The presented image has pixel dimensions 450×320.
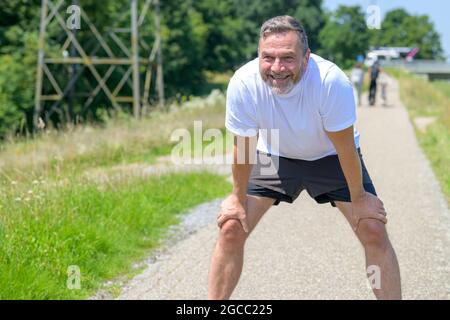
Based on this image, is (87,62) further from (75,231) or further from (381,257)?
(381,257)

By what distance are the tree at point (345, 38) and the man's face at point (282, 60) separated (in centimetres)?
6349

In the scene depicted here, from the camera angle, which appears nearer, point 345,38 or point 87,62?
point 87,62

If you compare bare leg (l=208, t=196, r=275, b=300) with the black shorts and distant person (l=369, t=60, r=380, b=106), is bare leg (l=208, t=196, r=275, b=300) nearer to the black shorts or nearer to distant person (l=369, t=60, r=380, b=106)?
the black shorts

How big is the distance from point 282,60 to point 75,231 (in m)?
2.98

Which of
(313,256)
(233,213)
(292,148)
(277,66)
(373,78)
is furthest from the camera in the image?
(373,78)

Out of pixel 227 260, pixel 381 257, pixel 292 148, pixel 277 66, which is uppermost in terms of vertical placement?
pixel 277 66

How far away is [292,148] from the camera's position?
4.12 meters

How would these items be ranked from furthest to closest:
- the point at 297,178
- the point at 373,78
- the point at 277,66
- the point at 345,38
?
the point at 345,38
the point at 373,78
the point at 297,178
the point at 277,66

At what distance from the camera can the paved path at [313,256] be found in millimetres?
5277

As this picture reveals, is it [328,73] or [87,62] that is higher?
[328,73]

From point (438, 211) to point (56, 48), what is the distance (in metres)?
24.7

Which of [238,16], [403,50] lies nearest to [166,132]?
[238,16]

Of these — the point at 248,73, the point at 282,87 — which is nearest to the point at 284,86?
the point at 282,87
